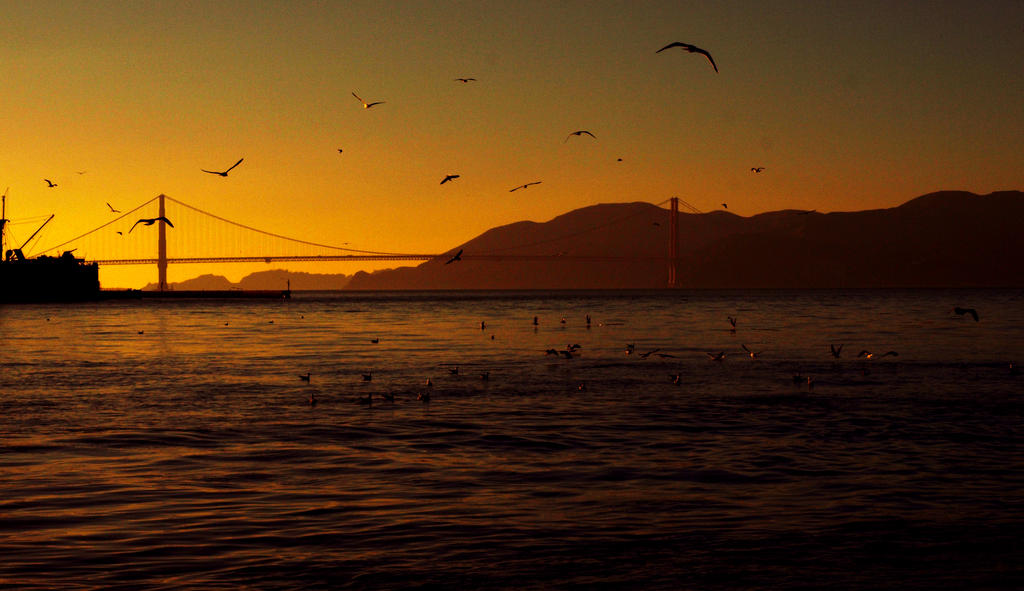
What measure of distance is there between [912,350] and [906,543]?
34.1 metres

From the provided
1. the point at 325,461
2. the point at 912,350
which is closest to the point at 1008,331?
the point at 912,350

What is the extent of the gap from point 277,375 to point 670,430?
637 inches

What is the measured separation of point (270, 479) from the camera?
14.4 metres

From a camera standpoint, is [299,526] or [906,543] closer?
[906,543]

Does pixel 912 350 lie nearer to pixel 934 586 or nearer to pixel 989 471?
pixel 989 471

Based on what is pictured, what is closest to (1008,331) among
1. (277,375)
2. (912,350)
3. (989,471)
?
(912,350)

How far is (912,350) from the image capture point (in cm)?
4275

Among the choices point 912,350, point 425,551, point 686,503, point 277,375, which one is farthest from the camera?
point 912,350

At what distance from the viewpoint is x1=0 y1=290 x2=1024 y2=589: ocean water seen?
33.0ft

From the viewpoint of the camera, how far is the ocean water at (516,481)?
1005cm

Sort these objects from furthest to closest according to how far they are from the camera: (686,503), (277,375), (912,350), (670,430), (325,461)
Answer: (912,350), (277,375), (670,430), (325,461), (686,503)

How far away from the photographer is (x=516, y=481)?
46.6 ft

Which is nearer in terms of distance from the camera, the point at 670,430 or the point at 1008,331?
the point at 670,430

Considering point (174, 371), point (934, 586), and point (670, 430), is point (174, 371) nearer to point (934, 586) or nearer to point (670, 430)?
point (670, 430)
